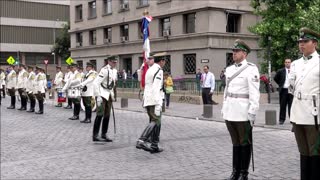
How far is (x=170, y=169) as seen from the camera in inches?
312

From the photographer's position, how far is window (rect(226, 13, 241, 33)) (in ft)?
114

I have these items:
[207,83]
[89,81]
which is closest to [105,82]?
[89,81]

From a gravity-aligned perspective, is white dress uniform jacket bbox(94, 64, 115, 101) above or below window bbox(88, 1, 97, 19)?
below

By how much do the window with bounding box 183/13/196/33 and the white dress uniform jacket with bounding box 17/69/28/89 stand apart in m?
16.7

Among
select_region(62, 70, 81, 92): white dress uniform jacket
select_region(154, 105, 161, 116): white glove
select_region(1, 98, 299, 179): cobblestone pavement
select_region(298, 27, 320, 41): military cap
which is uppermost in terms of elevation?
select_region(298, 27, 320, 41): military cap

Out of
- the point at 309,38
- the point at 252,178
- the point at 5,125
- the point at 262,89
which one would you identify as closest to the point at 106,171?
the point at 252,178

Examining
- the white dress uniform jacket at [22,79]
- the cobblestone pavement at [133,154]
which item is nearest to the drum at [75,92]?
the cobblestone pavement at [133,154]

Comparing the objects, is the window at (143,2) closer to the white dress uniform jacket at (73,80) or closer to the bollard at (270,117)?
the white dress uniform jacket at (73,80)

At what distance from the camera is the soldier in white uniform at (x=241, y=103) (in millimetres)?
6590

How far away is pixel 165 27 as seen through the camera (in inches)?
1480

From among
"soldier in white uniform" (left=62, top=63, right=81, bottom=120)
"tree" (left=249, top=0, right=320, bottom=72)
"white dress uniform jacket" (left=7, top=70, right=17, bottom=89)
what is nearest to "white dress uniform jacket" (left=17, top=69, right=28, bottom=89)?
"white dress uniform jacket" (left=7, top=70, right=17, bottom=89)

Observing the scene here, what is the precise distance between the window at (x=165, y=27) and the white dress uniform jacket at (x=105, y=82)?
2591cm

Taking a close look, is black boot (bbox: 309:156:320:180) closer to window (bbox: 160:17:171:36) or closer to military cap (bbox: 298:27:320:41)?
military cap (bbox: 298:27:320:41)

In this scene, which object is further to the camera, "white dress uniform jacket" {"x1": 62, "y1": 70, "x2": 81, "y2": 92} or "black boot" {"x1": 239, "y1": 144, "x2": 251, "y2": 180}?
"white dress uniform jacket" {"x1": 62, "y1": 70, "x2": 81, "y2": 92}
